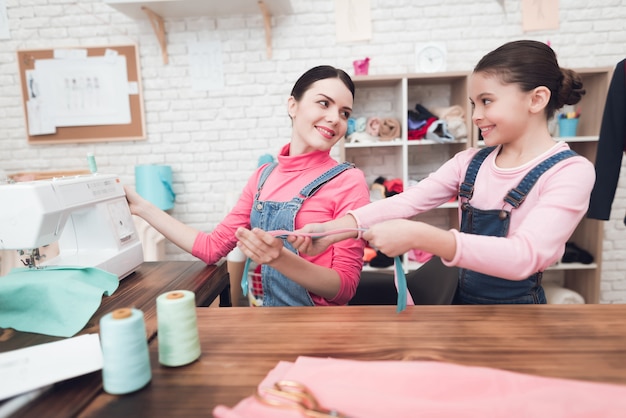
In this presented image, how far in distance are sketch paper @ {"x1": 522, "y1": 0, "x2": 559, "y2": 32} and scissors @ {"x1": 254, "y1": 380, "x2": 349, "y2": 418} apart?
3151 mm

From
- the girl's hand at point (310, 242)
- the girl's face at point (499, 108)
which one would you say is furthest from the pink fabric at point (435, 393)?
the girl's face at point (499, 108)

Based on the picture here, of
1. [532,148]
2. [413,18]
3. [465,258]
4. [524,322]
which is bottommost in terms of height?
[524,322]

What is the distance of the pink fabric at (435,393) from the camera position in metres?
0.58

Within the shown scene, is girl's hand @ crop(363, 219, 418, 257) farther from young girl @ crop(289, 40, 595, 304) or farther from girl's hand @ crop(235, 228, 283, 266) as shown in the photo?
girl's hand @ crop(235, 228, 283, 266)

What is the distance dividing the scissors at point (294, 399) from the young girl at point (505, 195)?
38cm

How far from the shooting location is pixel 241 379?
2.32 ft

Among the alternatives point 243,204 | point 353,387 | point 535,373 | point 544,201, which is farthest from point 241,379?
point 243,204

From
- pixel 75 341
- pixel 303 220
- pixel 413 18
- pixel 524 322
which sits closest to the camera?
pixel 75 341

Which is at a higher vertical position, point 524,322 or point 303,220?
point 303,220

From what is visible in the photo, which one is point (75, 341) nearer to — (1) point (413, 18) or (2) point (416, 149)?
(2) point (416, 149)

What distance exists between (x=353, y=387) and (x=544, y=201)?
715 millimetres

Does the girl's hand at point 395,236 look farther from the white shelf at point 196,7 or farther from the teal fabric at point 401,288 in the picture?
the white shelf at point 196,7

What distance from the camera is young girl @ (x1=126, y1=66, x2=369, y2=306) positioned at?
135 cm

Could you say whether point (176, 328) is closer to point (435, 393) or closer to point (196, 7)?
point (435, 393)
